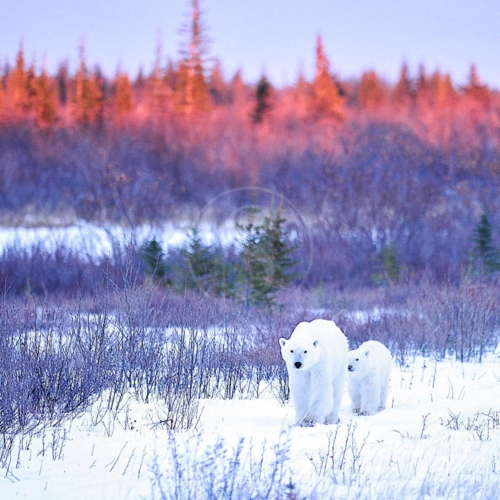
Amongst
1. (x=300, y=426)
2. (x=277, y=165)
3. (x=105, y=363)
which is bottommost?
(x=300, y=426)

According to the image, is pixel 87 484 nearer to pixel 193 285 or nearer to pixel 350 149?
pixel 193 285

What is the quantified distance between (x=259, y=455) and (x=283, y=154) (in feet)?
121

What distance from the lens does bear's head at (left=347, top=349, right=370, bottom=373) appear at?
7746mm

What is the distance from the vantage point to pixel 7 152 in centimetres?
4100

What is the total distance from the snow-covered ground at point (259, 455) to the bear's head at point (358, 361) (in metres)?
0.49

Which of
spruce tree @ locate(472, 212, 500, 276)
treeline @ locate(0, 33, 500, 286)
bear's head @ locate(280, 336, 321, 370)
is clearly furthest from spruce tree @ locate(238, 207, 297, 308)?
bear's head @ locate(280, 336, 321, 370)

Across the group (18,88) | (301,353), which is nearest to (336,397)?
(301,353)

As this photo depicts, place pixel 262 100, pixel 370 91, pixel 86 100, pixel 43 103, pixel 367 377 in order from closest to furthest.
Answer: pixel 367 377 → pixel 43 103 → pixel 86 100 → pixel 262 100 → pixel 370 91

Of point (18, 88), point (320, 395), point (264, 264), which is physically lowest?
point (320, 395)

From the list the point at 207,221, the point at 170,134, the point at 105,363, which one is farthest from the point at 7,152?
the point at 105,363

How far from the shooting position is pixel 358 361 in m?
7.77

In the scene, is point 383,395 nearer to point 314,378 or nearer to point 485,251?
point 314,378

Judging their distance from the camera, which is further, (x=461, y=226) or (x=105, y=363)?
(x=461, y=226)

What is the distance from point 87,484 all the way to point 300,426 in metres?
2.49
